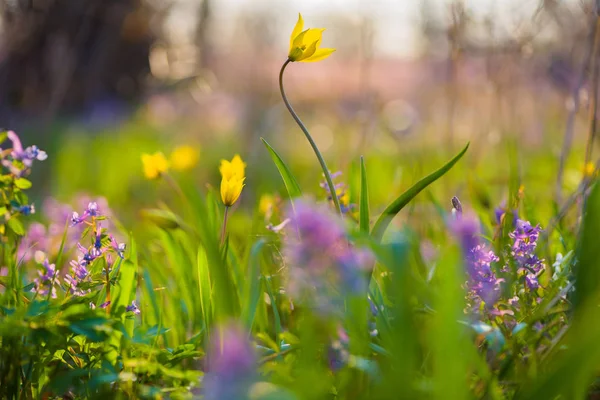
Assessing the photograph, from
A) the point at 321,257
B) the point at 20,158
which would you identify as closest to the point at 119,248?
the point at 20,158

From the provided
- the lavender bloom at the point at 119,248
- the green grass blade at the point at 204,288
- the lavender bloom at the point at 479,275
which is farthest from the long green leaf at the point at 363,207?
the lavender bloom at the point at 119,248

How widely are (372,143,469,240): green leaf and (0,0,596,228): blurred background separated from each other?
540 millimetres

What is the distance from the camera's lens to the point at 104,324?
83cm

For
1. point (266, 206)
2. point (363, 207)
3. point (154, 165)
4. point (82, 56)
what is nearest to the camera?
point (363, 207)

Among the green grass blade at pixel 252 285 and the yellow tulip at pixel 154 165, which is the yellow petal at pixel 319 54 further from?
the yellow tulip at pixel 154 165

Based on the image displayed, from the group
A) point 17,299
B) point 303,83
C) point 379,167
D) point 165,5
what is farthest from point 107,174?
point 303,83

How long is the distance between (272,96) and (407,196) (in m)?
3.95

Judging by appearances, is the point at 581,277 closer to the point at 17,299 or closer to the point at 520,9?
the point at 17,299

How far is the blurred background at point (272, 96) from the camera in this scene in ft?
7.61

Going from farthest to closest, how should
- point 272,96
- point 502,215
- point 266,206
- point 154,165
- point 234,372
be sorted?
point 272,96 → point 266,206 → point 154,165 → point 502,215 → point 234,372

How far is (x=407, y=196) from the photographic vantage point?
0.94m

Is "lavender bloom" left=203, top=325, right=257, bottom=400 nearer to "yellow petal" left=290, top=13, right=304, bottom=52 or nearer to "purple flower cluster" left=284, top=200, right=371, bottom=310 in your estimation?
"purple flower cluster" left=284, top=200, right=371, bottom=310

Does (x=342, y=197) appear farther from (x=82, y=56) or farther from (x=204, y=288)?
(x=82, y=56)

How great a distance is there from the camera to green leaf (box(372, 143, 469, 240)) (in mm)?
933
